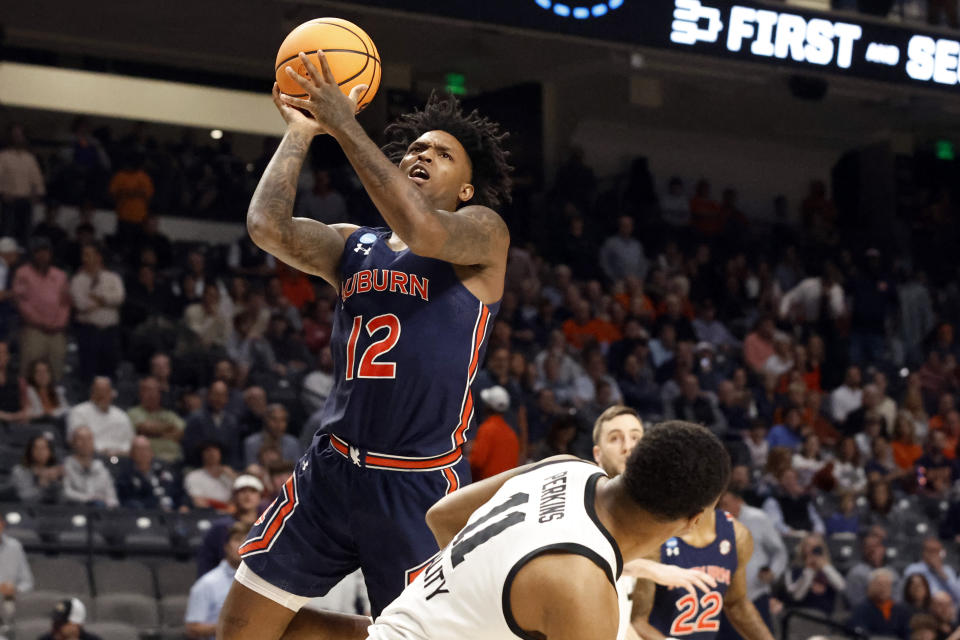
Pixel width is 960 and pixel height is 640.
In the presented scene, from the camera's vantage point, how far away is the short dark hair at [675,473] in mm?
3230

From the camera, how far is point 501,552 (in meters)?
3.26

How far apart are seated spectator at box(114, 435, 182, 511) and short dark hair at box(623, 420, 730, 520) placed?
7762 mm

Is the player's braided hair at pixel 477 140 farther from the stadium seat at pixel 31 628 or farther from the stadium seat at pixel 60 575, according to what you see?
the stadium seat at pixel 60 575

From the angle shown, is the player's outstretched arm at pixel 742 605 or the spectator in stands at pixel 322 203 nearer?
the player's outstretched arm at pixel 742 605

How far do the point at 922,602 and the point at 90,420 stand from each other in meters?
6.68

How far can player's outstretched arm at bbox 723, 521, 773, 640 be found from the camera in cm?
618

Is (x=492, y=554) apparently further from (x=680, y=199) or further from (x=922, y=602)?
(x=680, y=199)

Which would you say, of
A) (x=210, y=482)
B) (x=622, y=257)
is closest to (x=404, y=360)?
(x=210, y=482)

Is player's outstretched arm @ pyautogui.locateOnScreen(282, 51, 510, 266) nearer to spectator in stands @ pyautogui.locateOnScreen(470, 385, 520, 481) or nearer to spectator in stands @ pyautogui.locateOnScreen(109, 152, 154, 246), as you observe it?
spectator in stands @ pyautogui.locateOnScreen(470, 385, 520, 481)

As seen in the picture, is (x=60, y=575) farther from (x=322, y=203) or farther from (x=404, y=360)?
(x=322, y=203)

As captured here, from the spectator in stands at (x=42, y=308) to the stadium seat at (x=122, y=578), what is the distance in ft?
8.58

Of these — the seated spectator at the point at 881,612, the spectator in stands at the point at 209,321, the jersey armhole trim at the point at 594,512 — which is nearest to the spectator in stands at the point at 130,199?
the spectator in stands at the point at 209,321

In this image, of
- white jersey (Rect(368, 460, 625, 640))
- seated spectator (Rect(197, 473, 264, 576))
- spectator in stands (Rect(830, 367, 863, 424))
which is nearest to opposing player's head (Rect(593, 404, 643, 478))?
white jersey (Rect(368, 460, 625, 640))

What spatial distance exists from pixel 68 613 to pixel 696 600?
3945 mm
